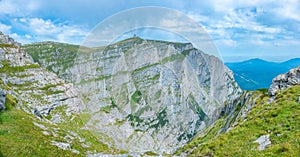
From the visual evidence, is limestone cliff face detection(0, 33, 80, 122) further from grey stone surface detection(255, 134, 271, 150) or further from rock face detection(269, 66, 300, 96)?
grey stone surface detection(255, 134, 271, 150)

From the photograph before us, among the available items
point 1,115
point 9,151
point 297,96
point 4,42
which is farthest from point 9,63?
point 297,96

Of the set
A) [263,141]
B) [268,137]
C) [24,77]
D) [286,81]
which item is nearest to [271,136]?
[268,137]

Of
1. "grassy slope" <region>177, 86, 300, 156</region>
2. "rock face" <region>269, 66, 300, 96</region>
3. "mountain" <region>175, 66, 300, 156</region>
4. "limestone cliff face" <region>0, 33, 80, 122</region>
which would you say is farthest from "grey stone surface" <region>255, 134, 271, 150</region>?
"limestone cliff face" <region>0, 33, 80, 122</region>

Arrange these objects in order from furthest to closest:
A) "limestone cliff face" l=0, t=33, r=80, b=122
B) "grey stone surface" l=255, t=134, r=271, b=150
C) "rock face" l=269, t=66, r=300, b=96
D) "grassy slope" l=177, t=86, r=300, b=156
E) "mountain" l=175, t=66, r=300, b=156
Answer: "limestone cliff face" l=0, t=33, r=80, b=122, "rock face" l=269, t=66, r=300, b=96, "grey stone surface" l=255, t=134, r=271, b=150, "mountain" l=175, t=66, r=300, b=156, "grassy slope" l=177, t=86, r=300, b=156

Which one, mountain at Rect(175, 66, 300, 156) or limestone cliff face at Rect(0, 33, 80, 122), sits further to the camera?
limestone cliff face at Rect(0, 33, 80, 122)

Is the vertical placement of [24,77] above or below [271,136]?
→ below

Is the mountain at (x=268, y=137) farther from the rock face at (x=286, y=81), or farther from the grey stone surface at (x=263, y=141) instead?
the rock face at (x=286, y=81)

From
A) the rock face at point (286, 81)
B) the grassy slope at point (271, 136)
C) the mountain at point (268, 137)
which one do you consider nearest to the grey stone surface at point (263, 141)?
the mountain at point (268, 137)

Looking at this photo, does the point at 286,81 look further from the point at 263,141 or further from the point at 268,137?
the point at 263,141
